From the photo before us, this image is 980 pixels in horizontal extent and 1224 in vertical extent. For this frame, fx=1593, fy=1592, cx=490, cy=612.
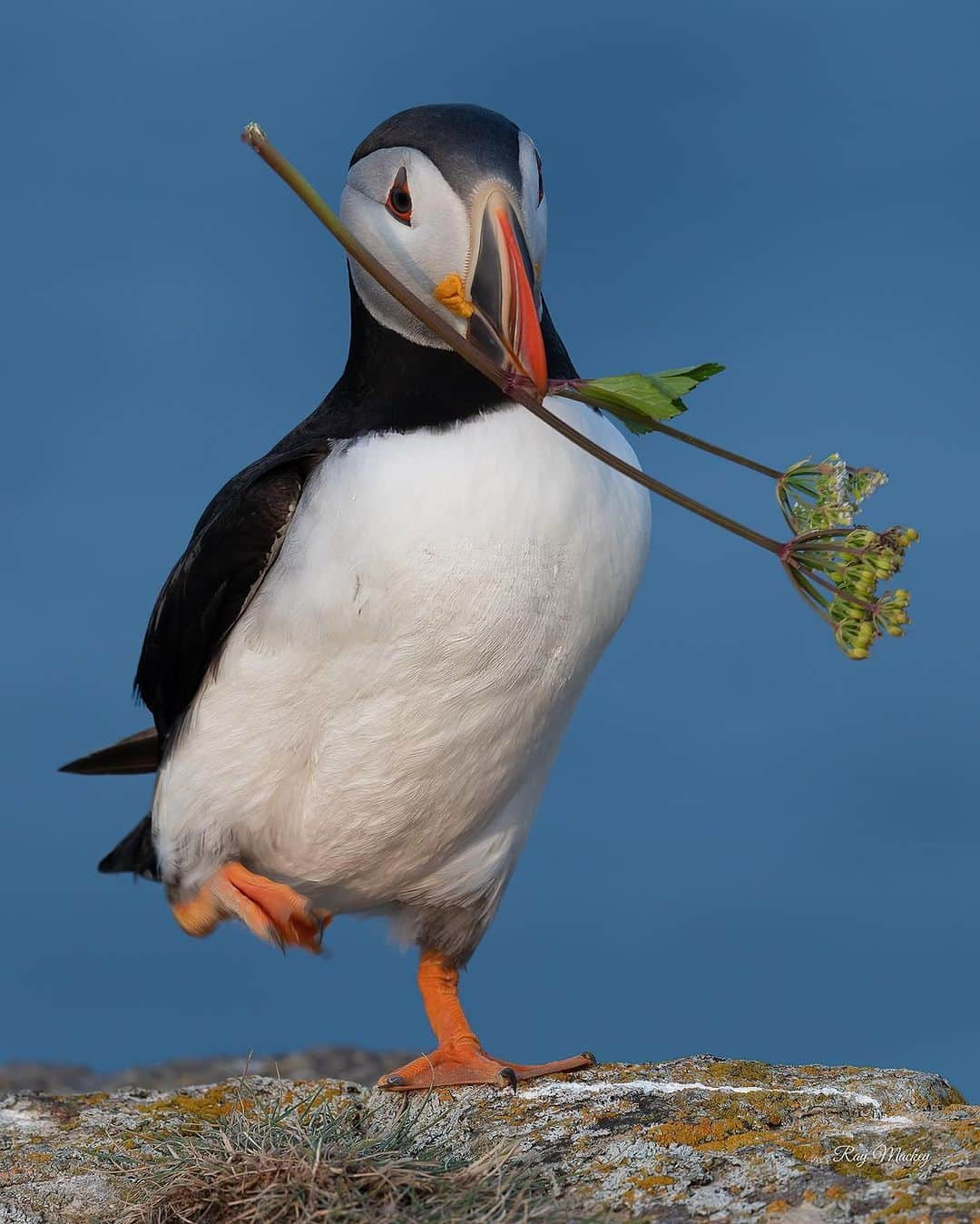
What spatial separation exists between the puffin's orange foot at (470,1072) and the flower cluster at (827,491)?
8.90 ft

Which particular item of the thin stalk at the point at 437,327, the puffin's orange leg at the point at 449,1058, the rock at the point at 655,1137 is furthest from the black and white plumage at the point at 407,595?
the rock at the point at 655,1137

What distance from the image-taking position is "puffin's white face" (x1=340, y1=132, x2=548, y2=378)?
5.47 metres

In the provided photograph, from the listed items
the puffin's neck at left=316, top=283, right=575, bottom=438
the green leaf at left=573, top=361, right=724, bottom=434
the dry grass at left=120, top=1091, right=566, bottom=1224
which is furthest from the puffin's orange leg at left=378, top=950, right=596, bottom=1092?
the green leaf at left=573, top=361, right=724, bottom=434

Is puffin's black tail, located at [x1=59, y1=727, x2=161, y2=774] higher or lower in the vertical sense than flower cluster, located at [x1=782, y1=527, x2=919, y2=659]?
higher

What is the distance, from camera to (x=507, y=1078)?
6191 millimetres

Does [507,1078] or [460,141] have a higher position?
[460,141]

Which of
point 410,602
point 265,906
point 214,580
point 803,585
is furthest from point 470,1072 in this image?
point 803,585

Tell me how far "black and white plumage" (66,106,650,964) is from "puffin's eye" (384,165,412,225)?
2 centimetres

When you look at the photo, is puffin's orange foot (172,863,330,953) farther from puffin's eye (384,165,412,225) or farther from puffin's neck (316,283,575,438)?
puffin's eye (384,165,412,225)

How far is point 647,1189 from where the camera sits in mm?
4602

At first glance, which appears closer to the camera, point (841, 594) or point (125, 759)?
point (841, 594)

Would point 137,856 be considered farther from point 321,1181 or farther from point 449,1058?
point 321,1181

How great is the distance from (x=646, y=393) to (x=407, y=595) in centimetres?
147

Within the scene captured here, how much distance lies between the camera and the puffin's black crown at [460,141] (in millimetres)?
5742
